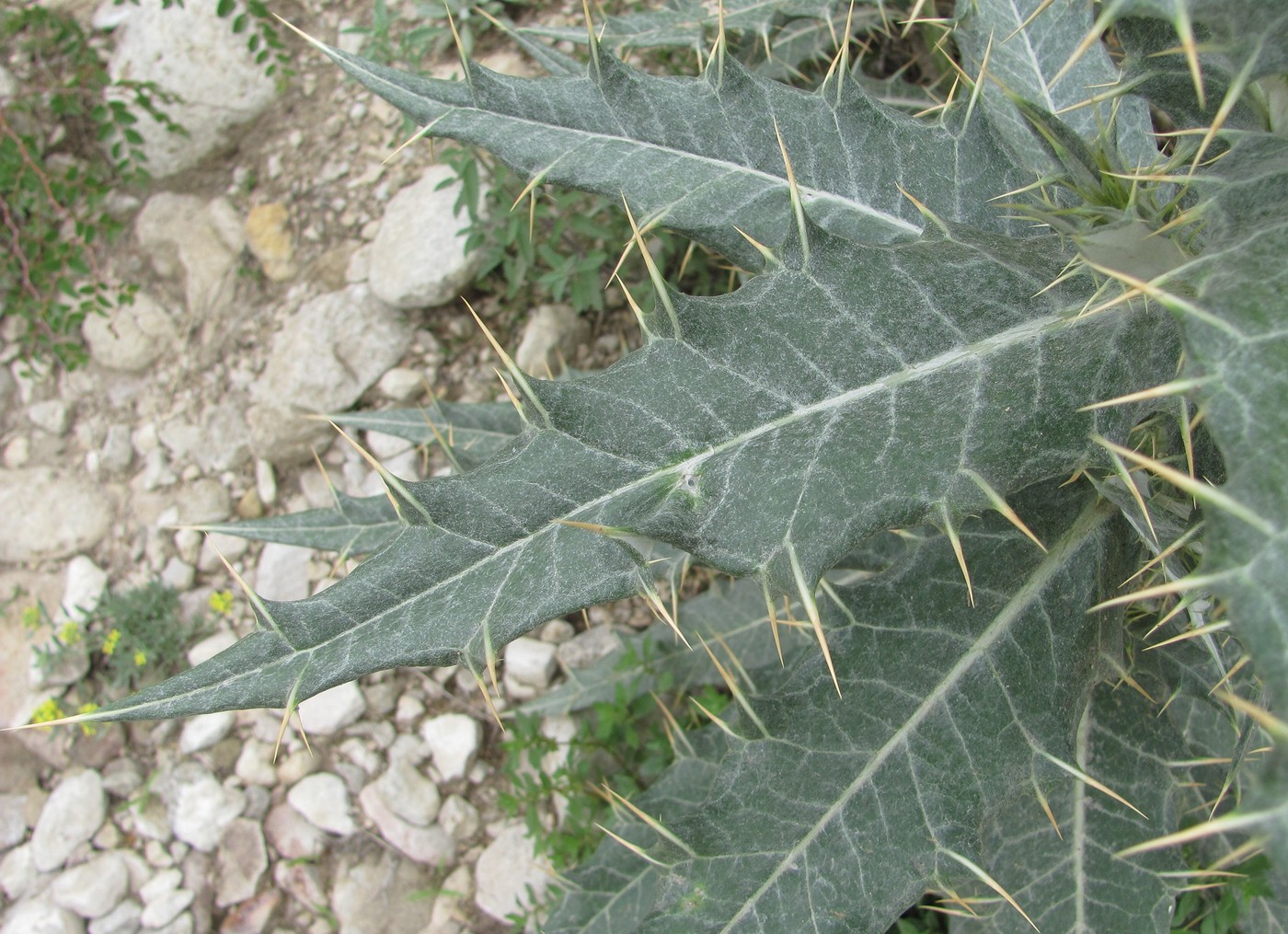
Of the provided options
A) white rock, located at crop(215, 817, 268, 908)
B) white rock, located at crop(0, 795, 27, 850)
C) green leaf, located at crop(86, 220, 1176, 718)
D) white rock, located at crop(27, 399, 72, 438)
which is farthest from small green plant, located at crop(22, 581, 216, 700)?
green leaf, located at crop(86, 220, 1176, 718)

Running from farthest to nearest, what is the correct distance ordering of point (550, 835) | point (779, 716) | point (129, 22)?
1. point (129, 22)
2. point (550, 835)
3. point (779, 716)

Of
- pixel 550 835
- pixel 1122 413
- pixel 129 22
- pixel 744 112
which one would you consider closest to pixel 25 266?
pixel 129 22

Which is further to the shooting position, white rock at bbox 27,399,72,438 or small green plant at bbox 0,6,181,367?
white rock at bbox 27,399,72,438

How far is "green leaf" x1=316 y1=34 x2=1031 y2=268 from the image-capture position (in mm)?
1280

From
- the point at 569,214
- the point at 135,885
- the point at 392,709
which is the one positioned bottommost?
the point at 135,885

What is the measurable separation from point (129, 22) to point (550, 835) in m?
2.87

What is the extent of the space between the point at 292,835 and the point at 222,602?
0.64m

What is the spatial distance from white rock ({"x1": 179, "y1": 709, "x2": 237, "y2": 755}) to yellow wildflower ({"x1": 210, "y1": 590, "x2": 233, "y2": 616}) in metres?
0.28

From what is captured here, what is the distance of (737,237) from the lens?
130 centimetres

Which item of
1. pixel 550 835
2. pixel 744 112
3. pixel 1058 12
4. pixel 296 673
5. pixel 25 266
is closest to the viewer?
pixel 296 673

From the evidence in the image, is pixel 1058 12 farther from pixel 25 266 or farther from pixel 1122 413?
pixel 25 266

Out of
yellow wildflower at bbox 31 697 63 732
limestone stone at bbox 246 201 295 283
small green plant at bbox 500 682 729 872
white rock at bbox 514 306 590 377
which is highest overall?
limestone stone at bbox 246 201 295 283

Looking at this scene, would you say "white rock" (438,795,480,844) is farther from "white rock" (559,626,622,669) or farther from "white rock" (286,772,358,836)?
"white rock" (559,626,622,669)

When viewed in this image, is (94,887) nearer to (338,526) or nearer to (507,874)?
(507,874)
